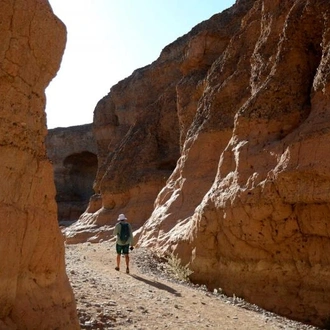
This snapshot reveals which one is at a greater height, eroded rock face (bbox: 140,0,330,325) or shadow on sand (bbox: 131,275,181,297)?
eroded rock face (bbox: 140,0,330,325)

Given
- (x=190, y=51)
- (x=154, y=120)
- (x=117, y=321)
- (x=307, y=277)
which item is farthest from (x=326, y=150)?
(x=154, y=120)

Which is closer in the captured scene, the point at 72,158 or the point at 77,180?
the point at 72,158

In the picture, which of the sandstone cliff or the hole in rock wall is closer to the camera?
the sandstone cliff

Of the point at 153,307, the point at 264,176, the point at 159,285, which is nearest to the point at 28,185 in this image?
the point at 153,307

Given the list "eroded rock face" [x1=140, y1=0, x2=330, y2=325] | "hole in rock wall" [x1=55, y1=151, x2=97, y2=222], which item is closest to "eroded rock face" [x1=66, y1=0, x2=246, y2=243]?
"eroded rock face" [x1=140, y1=0, x2=330, y2=325]

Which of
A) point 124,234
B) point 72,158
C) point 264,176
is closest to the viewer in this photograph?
point 264,176

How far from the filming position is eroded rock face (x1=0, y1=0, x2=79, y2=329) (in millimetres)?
4109

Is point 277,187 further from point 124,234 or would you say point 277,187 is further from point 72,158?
point 72,158

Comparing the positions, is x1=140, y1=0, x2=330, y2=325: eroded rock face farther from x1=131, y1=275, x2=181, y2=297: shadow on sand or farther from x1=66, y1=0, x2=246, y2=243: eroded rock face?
x1=66, y1=0, x2=246, y2=243: eroded rock face

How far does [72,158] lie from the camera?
146 feet

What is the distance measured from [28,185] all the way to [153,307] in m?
3.54

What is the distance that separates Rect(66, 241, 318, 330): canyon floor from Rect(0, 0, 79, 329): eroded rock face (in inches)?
54.0

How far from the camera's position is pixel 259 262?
32.0 feet

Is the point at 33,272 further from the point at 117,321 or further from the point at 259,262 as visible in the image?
the point at 259,262
